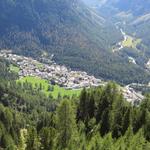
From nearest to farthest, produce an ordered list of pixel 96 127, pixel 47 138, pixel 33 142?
pixel 33 142
pixel 47 138
pixel 96 127

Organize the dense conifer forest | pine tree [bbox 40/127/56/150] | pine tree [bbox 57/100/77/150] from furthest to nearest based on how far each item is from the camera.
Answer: pine tree [bbox 57/100/77/150] → pine tree [bbox 40/127/56/150] → the dense conifer forest

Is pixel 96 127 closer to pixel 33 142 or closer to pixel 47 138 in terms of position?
pixel 47 138

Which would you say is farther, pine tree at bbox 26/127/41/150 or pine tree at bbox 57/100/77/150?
pine tree at bbox 57/100/77/150

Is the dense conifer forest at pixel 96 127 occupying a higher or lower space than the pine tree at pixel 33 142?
higher

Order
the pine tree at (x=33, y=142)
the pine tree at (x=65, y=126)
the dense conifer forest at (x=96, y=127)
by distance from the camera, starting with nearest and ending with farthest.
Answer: the dense conifer forest at (x=96, y=127) → the pine tree at (x=33, y=142) → the pine tree at (x=65, y=126)

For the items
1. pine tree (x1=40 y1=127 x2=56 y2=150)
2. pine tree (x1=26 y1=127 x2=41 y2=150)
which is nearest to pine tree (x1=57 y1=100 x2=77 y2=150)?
pine tree (x1=40 y1=127 x2=56 y2=150)

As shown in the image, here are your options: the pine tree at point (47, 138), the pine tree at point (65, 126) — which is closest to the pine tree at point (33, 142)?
the pine tree at point (47, 138)

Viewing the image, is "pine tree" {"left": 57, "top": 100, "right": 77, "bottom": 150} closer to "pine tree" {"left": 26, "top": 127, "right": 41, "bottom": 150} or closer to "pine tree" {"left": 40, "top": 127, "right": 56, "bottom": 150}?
"pine tree" {"left": 40, "top": 127, "right": 56, "bottom": 150}

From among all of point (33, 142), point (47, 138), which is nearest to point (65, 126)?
point (47, 138)

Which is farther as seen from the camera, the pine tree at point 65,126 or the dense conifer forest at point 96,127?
the pine tree at point 65,126

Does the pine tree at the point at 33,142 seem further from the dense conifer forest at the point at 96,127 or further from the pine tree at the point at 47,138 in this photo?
the pine tree at the point at 47,138

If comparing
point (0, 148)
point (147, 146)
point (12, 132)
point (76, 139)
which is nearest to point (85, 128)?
point (76, 139)
